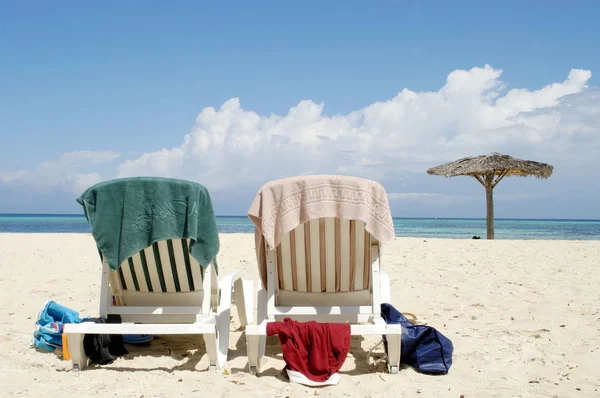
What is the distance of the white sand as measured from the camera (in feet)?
9.74

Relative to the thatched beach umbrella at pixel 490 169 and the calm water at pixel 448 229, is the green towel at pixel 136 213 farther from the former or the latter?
the calm water at pixel 448 229

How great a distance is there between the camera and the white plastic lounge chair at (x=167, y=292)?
11.3 feet

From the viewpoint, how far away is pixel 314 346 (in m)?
3.16

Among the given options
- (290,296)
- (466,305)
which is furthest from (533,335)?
(290,296)

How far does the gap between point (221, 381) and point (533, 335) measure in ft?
8.75

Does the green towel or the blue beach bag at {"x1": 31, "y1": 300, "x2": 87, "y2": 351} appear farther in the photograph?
the blue beach bag at {"x1": 31, "y1": 300, "x2": 87, "y2": 351}

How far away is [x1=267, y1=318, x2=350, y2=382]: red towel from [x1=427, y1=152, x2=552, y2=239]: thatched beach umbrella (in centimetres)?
1202

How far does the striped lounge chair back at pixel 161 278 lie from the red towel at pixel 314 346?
736mm

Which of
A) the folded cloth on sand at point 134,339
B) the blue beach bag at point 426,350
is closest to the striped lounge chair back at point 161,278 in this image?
the folded cloth on sand at point 134,339

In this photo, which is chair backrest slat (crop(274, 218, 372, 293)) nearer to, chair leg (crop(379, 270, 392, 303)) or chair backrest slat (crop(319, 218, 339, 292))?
chair backrest slat (crop(319, 218, 339, 292))

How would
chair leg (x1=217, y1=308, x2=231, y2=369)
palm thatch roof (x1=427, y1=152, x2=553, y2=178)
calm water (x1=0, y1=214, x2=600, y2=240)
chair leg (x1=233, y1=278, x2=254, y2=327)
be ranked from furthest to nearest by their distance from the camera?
1. calm water (x1=0, y1=214, x2=600, y2=240)
2. palm thatch roof (x1=427, y1=152, x2=553, y2=178)
3. chair leg (x1=233, y1=278, x2=254, y2=327)
4. chair leg (x1=217, y1=308, x2=231, y2=369)

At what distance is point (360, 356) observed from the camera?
3684 millimetres

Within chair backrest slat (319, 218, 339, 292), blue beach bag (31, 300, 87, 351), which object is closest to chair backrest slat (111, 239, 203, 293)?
blue beach bag (31, 300, 87, 351)

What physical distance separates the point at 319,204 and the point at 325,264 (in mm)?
561
